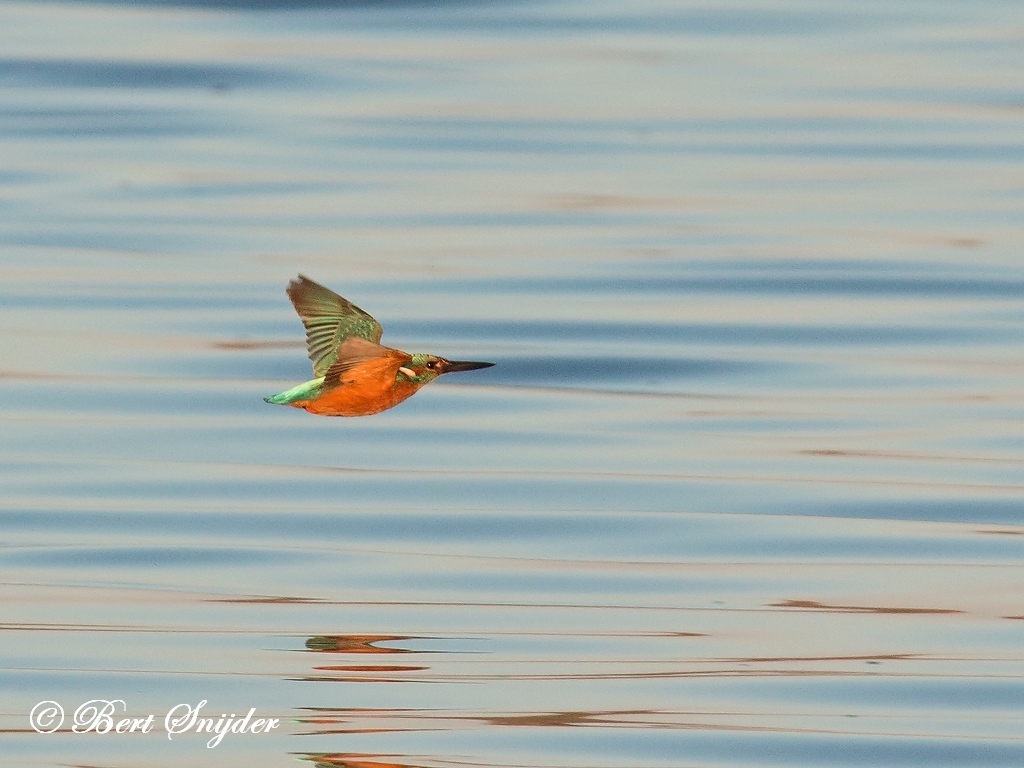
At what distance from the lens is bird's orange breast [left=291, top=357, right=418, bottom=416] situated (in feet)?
16.1

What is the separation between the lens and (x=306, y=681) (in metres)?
7.50

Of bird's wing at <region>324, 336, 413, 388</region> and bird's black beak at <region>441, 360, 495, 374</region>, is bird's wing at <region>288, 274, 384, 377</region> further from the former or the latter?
bird's black beak at <region>441, 360, 495, 374</region>

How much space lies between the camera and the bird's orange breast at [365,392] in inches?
193

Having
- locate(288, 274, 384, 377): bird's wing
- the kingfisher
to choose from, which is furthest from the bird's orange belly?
locate(288, 274, 384, 377): bird's wing

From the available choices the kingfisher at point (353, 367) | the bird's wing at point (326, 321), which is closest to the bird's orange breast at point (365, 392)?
the kingfisher at point (353, 367)

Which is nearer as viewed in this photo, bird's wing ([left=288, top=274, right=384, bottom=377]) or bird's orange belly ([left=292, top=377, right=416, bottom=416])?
bird's orange belly ([left=292, top=377, right=416, bottom=416])

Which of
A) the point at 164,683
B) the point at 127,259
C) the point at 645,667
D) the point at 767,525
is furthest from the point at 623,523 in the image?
the point at 127,259

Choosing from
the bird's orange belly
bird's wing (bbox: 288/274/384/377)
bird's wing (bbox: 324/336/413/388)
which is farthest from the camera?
bird's wing (bbox: 288/274/384/377)

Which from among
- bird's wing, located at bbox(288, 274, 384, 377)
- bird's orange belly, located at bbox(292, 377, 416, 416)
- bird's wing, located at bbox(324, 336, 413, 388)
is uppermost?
bird's wing, located at bbox(288, 274, 384, 377)

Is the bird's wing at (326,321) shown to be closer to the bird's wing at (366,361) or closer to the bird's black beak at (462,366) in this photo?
the bird's wing at (366,361)

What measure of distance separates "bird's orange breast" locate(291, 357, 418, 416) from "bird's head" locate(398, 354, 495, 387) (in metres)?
0.02

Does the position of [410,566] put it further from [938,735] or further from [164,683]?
[938,735]

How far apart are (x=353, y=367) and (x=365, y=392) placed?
0.09 m

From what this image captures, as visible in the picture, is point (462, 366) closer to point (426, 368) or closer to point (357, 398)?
point (426, 368)
